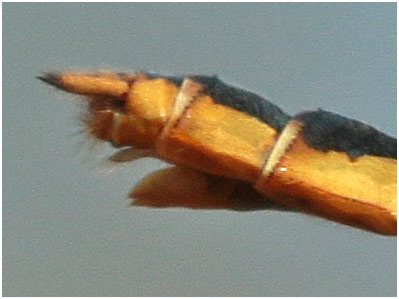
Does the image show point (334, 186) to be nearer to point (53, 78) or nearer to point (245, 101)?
point (245, 101)

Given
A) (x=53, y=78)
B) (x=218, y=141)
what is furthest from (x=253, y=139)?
(x=53, y=78)

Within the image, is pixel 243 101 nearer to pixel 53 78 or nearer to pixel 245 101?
pixel 245 101

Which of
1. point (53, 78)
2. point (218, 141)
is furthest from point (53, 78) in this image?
point (218, 141)

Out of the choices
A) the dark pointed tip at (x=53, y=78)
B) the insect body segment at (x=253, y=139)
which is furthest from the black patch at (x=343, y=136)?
the dark pointed tip at (x=53, y=78)

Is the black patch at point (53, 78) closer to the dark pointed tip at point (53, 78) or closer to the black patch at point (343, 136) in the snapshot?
the dark pointed tip at point (53, 78)

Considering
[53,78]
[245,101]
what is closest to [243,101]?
[245,101]

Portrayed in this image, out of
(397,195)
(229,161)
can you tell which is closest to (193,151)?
(229,161)
